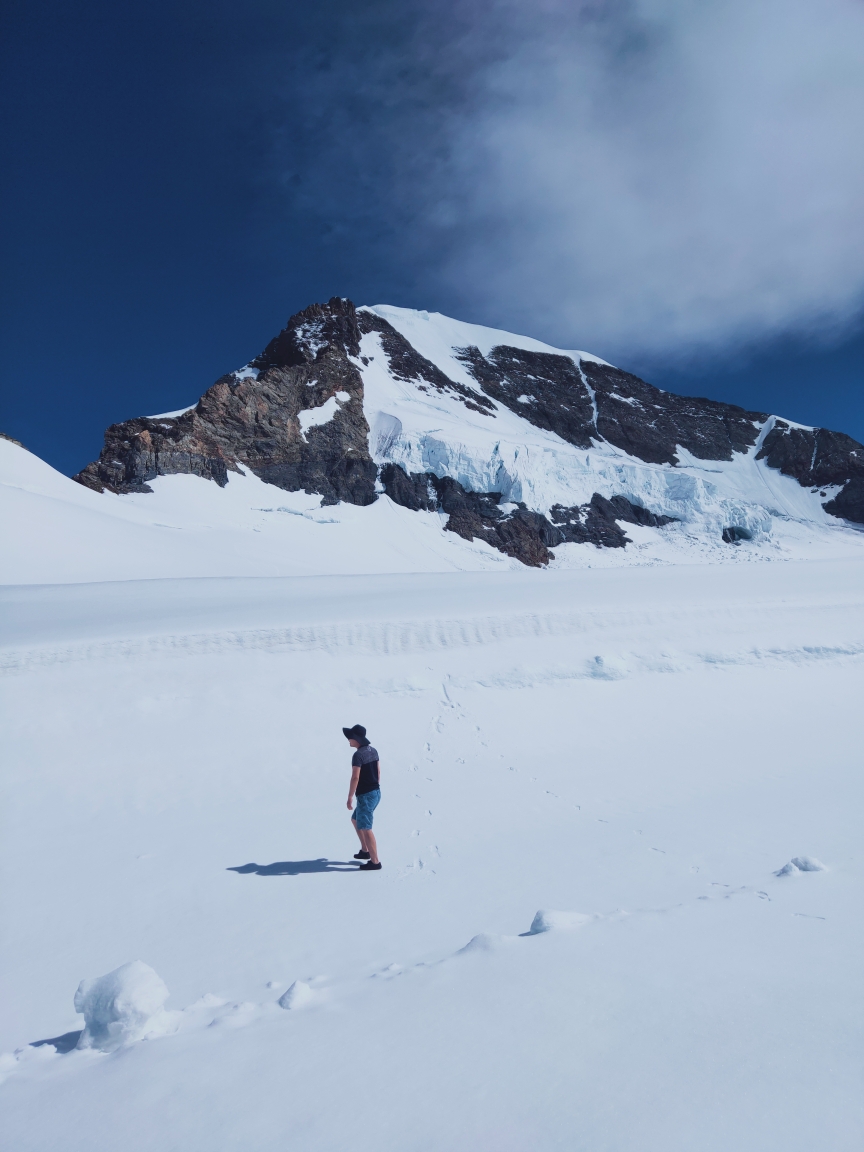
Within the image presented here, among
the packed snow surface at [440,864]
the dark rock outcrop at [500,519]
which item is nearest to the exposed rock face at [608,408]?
the dark rock outcrop at [500,519]

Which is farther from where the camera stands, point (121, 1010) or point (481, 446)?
point (481, 446)

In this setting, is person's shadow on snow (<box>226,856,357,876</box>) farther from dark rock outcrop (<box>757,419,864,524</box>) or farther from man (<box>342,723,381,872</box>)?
dark rock outcrop (<box>757,419,864,524</box>)

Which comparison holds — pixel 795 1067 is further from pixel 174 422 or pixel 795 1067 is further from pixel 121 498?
pixel 174 422

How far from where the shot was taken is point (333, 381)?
54.2 m

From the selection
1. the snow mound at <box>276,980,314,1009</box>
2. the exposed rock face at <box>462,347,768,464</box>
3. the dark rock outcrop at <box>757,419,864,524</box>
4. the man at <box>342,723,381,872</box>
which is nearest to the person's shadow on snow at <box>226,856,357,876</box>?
the man at <box>342,723,381,872</box>

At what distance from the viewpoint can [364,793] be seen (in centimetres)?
493

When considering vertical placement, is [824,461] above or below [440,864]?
above

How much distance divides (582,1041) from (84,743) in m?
7.09

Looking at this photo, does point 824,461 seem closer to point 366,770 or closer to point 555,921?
point 366,770

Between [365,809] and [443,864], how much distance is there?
81cm

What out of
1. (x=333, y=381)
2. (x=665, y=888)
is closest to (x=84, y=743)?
(x=665, y=888)

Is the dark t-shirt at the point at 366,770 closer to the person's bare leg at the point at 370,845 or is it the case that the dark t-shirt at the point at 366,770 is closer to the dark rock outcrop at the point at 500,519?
the person's bare leg at the point at 370,845

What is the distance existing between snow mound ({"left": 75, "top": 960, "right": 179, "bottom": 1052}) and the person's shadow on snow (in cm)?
221

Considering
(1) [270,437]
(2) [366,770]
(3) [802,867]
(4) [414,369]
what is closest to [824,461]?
(4) [414,369]
